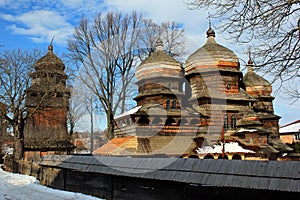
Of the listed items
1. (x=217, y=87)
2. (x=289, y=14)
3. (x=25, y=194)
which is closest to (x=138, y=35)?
(x=217, y=87)

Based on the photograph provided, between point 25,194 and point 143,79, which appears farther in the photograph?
point 143,79

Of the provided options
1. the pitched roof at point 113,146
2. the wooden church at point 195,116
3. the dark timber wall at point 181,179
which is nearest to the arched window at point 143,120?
the wooden church at point 195,116

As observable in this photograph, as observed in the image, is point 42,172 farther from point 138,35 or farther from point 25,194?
point 138,35

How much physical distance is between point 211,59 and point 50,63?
41.0ft

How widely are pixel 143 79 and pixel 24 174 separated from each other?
11830 mm

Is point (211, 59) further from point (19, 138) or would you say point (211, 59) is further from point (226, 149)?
point (19, 138)

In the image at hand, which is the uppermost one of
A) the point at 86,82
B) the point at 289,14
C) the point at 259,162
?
the point at 86,82

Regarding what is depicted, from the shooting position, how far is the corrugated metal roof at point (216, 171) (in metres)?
5.04

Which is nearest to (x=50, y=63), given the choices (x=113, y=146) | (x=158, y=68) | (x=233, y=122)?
(x=113, y=146)

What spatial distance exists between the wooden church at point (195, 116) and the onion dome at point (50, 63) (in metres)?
6.63

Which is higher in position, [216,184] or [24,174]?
[216,184]

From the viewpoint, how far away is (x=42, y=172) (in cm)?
1266

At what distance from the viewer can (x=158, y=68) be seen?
915 inches

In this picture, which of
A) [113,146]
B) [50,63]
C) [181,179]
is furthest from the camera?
[50,63]
